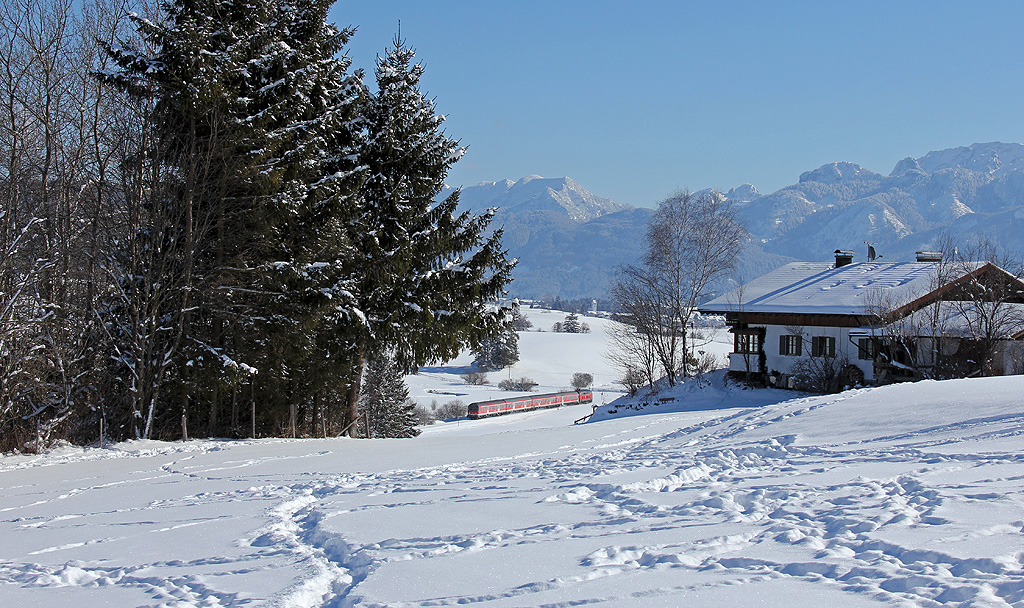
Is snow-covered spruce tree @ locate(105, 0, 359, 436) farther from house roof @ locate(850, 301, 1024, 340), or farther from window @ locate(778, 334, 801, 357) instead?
window @ locate(778, 334, 801, 357)

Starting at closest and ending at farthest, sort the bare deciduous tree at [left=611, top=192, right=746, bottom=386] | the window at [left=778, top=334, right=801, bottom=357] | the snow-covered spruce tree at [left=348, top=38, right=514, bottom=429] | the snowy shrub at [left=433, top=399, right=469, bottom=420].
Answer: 1. the snow-covered spruce tree at [left=348, top=38, right=514, bottom=429]
2. the window at [left=778, top=334, right=801, bottom=357]
3. the bare deciduous tree at [left=611, top=192, right=746, bottom=386]
4. the snowy shrub at [left=433, top=399, right=469, bottom=420]

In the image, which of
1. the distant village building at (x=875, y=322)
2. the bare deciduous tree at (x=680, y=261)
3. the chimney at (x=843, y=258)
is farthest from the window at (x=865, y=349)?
the chimney at (x=843, y=258)

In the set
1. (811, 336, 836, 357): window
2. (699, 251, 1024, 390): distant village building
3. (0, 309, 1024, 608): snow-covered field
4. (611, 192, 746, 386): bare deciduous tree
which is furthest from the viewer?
(611, 192, 746, 386): bare deciduous tree

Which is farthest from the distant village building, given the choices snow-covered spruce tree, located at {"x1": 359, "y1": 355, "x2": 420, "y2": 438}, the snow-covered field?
snow-covered spruce tree, located at {"x1": 359, "y1": 355, "x2": 420, "y2": 438}

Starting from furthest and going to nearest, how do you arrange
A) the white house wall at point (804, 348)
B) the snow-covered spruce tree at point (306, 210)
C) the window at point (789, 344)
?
the window at point (789, 344) < the white house wall at point (804, 348) < the snow-covered spruce tree at point (306, 210)

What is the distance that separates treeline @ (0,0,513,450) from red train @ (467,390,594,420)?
4145 cm

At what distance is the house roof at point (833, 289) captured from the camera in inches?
1051

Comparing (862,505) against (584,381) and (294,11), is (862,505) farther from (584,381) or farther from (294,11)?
(584,381)

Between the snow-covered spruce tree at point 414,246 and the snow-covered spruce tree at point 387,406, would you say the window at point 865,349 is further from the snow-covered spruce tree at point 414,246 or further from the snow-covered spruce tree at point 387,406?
the snow-covered spruce tree at point 387,406

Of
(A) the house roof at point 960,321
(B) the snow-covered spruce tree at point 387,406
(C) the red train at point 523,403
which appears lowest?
(C) the red train at point 523,403

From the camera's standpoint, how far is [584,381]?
88375 millimetres

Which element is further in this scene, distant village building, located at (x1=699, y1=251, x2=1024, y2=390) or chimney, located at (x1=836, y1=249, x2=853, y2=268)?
chimney, located at (x1=836, y1=249, x2=853, y2=268)

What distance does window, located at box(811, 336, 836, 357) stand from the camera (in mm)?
27781

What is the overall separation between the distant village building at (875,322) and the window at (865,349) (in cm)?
4
